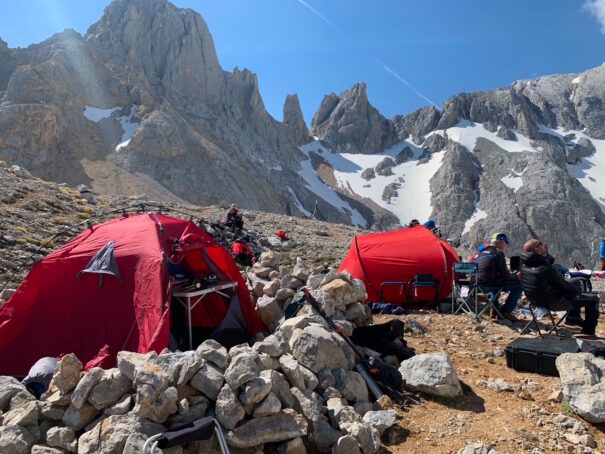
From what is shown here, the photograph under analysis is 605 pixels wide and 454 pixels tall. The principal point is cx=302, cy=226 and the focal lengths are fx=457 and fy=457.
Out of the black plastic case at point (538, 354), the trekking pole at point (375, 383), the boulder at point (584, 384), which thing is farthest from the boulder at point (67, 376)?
the black plastic case at point (538, 354)

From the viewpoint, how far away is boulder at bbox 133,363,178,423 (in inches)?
170

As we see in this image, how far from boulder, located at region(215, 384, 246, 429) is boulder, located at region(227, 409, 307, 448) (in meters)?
0.08

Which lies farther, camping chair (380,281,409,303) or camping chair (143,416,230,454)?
camping chair (380,281,409,303)

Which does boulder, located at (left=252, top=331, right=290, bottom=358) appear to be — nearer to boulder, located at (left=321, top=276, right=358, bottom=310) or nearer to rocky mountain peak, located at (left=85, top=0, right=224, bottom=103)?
boulder, located at (left=321, top=276, right=358, bottom=310)

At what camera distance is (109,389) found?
4656 millimetres

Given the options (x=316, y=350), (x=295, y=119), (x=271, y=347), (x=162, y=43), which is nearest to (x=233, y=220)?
(x=316, y=350)

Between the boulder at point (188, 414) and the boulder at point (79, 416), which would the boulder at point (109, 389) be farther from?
the boulder at point (188, 414)

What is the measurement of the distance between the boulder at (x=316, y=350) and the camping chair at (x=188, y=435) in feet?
5.08

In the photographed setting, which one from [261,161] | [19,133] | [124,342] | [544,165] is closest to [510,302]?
[124,342]

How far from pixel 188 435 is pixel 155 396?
0.51m

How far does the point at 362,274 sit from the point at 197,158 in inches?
2425

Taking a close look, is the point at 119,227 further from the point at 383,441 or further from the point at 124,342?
the point at 383,441

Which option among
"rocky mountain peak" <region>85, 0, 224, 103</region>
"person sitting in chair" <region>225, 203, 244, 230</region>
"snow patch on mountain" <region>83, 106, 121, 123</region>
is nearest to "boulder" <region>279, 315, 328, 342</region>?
"person sitting in chair" <region>225, 203, 244, 230</region>

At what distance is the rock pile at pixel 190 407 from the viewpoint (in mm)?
4355
